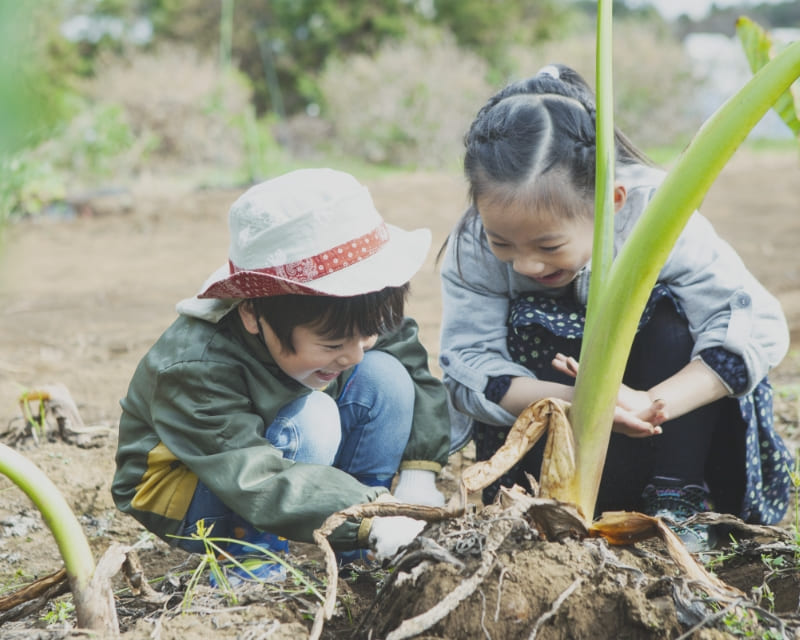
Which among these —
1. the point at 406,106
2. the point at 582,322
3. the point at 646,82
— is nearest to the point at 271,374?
the point at 582,322

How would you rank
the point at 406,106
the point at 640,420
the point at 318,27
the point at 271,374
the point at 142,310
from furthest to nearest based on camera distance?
1. the point at 318,27
2. the point at 406,106
3. the point at 142,310
4. the point at 271,374
5. the point at 640,420

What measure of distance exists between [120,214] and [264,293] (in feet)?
20.5

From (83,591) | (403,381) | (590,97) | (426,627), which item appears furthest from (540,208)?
(83,591)

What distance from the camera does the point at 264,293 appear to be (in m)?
1.42

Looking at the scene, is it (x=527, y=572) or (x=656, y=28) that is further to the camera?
(x=656, y=28)

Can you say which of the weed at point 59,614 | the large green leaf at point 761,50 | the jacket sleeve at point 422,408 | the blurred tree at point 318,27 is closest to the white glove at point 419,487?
the jacket sleeve at point 422,408

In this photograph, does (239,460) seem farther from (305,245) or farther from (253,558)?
(305,245)

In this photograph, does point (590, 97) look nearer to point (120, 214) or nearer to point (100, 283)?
point (100, 283)

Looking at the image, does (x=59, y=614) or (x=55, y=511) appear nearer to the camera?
(x=55, y=511)

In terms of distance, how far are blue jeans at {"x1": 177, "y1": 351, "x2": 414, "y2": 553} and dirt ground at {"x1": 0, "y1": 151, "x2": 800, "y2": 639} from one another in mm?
204

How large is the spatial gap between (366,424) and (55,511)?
2.54 feet

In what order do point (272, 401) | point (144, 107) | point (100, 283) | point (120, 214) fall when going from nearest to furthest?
point (272, 401) < point (100, 283) < point (120, 214) < point (144, 107)

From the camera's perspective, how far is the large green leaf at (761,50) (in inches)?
76.9

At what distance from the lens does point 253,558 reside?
1.49 metres
